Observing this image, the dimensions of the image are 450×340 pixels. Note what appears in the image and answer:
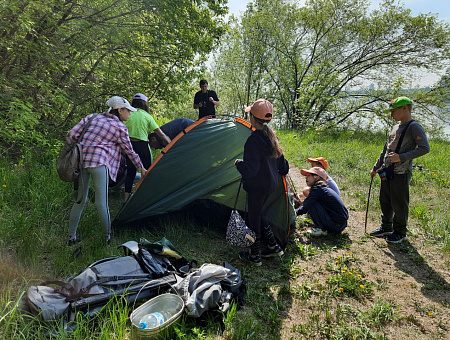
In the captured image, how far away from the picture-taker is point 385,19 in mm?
11445

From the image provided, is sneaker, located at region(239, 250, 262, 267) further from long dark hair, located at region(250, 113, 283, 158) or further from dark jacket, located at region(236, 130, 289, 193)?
long dark hair, located at region(250, 113, 283, 158)

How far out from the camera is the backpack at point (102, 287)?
6.38 feet

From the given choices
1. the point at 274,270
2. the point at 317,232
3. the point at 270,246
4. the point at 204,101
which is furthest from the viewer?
the point at 204,101

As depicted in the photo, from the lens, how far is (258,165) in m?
2.96

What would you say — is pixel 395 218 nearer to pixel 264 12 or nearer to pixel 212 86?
pixel 264 12

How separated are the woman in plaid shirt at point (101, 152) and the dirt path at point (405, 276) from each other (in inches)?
91.9

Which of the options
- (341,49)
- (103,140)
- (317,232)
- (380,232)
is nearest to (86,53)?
(103,140)

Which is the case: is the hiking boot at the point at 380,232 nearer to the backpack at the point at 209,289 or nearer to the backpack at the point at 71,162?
the backpack at the point at 209,289

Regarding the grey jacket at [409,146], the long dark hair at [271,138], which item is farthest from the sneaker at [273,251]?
the grey jacket at [409,146]

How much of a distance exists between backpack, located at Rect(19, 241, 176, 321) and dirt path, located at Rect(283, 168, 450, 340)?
1.19 m

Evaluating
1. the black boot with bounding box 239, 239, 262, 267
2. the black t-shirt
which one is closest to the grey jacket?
the black boot with bounding box 239, 239, 262, 267

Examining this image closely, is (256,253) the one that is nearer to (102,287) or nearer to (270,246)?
(270,246)

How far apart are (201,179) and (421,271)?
2805mm

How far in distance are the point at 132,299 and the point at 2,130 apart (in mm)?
3201
